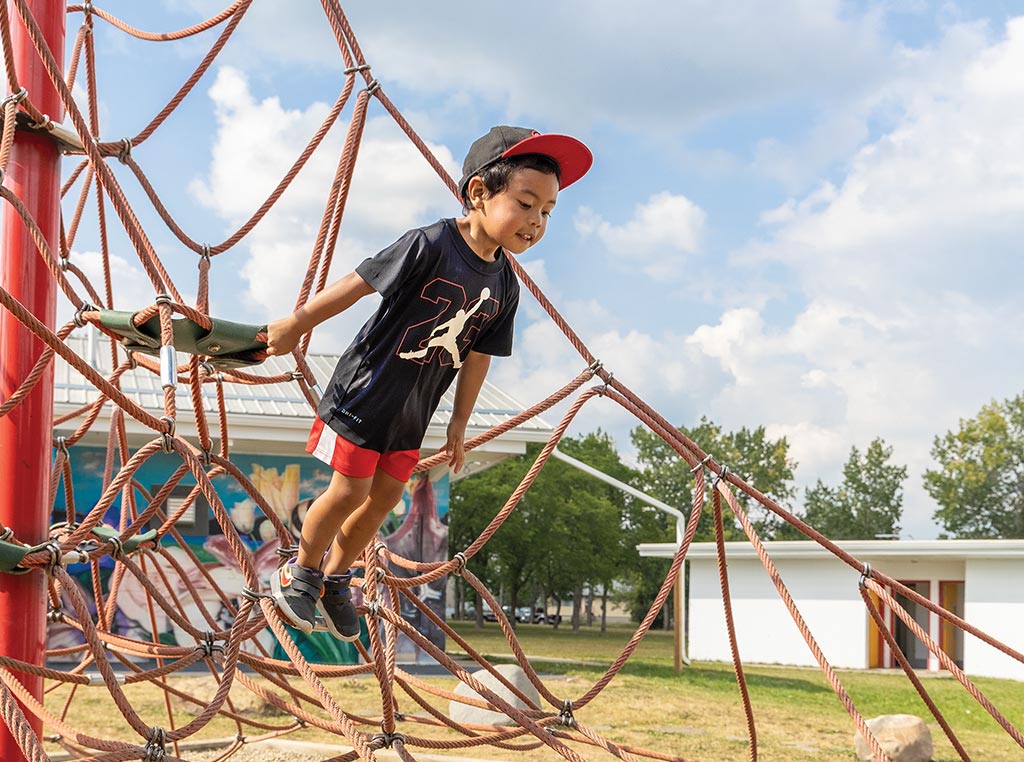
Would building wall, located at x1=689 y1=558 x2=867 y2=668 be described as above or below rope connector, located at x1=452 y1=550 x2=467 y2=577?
below

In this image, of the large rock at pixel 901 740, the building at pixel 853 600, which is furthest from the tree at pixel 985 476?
the large rock at pixel 901 740

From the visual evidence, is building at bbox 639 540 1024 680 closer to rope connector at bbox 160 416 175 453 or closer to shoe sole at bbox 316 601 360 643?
shoe sole at bbox 316 601 360 643

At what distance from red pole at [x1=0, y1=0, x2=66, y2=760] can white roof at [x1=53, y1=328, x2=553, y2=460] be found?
666 cm

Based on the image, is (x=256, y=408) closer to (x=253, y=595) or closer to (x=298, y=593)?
(x=298, y=593)

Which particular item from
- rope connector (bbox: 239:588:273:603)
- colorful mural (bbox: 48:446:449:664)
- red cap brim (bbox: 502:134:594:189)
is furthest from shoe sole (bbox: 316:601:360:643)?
colorful mural (bbox: 48:446:449:664)

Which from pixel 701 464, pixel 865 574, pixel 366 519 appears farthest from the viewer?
pixel 701 464

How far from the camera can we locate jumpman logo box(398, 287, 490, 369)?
2.91m

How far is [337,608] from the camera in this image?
3115 mm

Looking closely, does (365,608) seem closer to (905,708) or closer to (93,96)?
(93,96)

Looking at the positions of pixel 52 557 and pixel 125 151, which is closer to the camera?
pixel 52 557

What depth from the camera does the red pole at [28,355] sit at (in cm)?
334

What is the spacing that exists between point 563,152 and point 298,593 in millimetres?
1365

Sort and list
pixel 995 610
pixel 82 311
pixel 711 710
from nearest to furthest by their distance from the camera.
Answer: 1. pixel 82 311
2. pixel 711 710
3. pixel 995 610

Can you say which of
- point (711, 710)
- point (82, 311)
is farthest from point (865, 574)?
point (711, 710)
